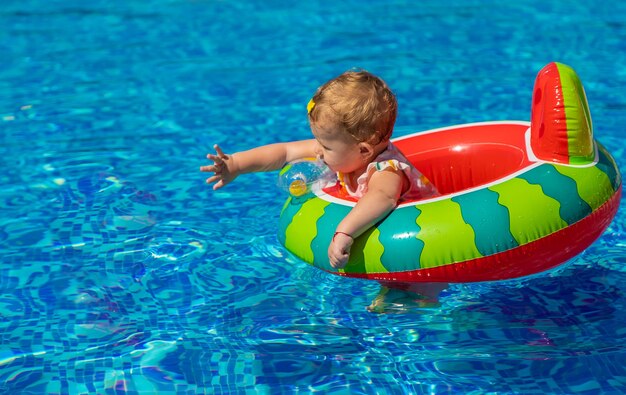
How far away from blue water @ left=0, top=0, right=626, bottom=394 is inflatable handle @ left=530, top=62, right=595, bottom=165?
755 mm

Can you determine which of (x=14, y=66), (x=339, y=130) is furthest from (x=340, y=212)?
(x=14, y=66)

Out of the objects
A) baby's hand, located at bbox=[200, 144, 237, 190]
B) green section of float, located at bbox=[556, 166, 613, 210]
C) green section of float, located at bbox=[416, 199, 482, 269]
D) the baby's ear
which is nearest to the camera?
green section of float, located at bbox=[416, 199, 482, 269]

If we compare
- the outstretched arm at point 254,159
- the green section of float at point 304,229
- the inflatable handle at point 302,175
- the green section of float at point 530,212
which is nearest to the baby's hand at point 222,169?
the outstretched arm at point 254,159

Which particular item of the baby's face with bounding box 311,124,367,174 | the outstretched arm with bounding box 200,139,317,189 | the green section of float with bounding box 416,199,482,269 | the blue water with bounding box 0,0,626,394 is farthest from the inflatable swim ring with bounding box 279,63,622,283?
the blue water with bounding box 0,0,626,394

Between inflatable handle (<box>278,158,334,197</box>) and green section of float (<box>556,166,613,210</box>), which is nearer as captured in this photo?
green section of float (<box>556,166,613,210</box>)

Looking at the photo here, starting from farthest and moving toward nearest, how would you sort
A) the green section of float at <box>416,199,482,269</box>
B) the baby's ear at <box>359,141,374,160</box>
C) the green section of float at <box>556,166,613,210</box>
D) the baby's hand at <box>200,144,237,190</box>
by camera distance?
the baby's hand at <box>200,144,237,190</box>
the baby's ear at <box>359,141,374,160</box>
the green section of float at <box>556,166,613,210</box>
the green section of float at <box>416,199,482,269</box>

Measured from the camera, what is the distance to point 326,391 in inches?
146

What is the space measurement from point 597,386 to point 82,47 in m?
5.63

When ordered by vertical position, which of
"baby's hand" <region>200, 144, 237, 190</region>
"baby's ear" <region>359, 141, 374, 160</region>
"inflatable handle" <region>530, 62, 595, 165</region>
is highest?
"inflatable handle" <region>530, 62, 595, 165</region>

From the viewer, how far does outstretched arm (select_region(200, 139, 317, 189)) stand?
13.5 ft

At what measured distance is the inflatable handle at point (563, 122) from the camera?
3.90m

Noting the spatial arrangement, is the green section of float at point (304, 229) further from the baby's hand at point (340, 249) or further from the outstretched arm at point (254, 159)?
the outstretched arm at point (254, 159)

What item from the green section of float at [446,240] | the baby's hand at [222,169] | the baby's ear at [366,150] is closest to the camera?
the green section of float at [446,240]

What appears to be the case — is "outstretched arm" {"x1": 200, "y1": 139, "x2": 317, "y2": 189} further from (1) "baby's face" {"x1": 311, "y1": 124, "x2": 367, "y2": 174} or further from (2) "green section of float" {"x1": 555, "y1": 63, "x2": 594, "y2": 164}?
(2) "green section of float" {"x1": 555, "y1": 63, "x2": 594, "y2": 164}
